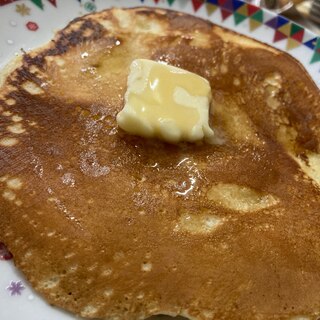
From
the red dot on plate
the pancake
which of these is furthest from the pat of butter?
the red dot on plate

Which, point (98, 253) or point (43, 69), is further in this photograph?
point (43, 69)

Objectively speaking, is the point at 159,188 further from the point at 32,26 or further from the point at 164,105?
the point at 32,26

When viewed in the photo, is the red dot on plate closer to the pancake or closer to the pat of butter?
the pancake

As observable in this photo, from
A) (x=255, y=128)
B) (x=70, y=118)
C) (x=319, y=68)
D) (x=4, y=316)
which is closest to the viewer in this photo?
(x=4, y=316)

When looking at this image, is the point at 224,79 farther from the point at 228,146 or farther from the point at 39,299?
the point at 39,299

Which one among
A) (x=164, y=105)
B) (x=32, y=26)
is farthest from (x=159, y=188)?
(x=32, y=26)

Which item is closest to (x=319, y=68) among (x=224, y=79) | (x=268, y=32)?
(x=268, y=32)
